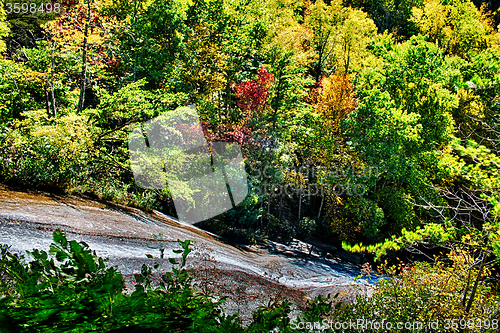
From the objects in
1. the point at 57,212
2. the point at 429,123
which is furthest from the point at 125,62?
the point at 429,123

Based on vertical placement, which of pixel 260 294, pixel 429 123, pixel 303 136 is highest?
pixel 429 123

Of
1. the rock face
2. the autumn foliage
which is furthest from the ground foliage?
the rock face

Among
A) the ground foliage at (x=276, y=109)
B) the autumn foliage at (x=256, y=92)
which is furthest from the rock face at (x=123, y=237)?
the autumn foliage at (x=256, y=92)

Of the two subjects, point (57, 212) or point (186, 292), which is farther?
point (57, 212)

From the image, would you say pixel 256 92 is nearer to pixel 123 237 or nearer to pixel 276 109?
pixel 276 109

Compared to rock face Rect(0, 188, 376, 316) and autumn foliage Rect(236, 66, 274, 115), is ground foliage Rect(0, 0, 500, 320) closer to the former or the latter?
autumn foliage Rect(236, 66, 274, 115)

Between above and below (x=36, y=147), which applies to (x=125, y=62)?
above

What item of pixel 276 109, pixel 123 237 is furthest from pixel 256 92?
pixel 123 237

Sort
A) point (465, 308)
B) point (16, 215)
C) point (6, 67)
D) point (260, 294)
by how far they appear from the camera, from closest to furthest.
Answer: point (465, 308)
point (16, 215)
point (260, 294)
point (6, 67)

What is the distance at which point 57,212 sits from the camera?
7.46m

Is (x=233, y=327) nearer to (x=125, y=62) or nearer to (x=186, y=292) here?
(x=186, y=292)

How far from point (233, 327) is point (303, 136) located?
17.4 m

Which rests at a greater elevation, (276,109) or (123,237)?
(276,109)

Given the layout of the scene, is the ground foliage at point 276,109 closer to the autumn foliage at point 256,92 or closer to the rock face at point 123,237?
the autumn foliage at point 256,92
